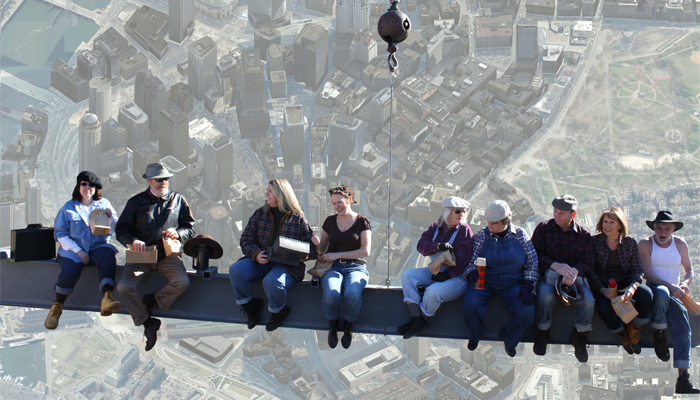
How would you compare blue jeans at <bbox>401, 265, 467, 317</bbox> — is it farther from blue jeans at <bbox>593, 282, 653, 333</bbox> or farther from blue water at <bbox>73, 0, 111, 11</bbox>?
blue water at <bbox>73, 0, 111, 11</bbox>

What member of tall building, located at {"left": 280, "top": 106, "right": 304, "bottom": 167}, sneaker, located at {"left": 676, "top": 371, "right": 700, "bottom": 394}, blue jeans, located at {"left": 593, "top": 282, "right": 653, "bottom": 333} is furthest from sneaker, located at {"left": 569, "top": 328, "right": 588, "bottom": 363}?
tall building, located at {"left": 280, "top": 106, "right": 304, "bottom": 167}

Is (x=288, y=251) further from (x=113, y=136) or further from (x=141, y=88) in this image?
(x=141, y=88)

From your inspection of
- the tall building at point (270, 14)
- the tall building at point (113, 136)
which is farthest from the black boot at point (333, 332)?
the tall building at point (270, 14)

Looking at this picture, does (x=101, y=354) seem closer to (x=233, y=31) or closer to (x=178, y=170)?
(x=178, y=170)

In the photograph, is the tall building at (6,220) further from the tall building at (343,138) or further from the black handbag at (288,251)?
the black handbag at (288,251)

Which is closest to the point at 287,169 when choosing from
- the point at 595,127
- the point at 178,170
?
the point at 178,170
